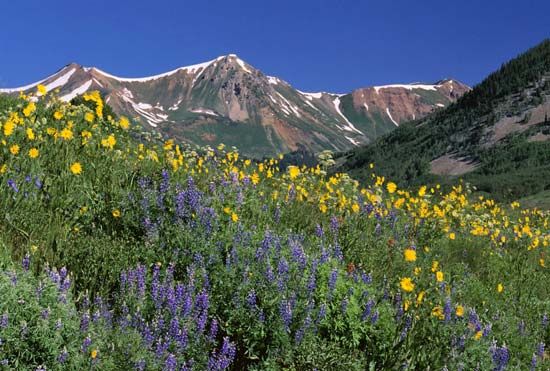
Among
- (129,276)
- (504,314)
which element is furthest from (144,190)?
(504,314)

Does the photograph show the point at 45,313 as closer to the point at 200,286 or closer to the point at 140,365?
the point at 140,365

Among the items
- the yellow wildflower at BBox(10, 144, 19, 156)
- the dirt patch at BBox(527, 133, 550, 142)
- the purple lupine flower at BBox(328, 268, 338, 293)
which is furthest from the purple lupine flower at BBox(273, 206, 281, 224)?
the dirt patch at BBox(527, 133, 550, 142)

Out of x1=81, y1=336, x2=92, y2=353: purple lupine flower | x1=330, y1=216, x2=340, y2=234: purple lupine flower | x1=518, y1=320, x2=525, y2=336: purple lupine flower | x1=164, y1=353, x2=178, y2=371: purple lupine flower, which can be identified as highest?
x1=330, y1=216, x2=340, y2=234: purple lupine flower

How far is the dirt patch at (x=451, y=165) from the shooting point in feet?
555

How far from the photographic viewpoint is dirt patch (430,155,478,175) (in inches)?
6657

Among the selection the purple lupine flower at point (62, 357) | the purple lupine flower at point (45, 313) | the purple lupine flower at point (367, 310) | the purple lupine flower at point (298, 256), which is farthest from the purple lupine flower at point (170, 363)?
the purple lupine flower at point (367, 310)

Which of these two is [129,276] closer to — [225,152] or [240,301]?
[240,301]

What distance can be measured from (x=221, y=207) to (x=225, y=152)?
426cm

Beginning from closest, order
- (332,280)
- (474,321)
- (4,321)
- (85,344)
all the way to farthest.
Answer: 1. (4,321)
2. (85,344)
3. (332,280)
4. (474,321)

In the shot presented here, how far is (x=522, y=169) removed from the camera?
14388 centimetres

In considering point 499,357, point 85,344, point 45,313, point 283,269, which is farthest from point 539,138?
point 45,313

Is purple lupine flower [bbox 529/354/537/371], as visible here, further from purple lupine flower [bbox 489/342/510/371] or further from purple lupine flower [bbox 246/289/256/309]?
purple lupine flower [bbox 246/289/256/309]

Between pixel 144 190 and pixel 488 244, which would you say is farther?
pixel 488 244

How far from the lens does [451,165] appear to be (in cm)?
17850
